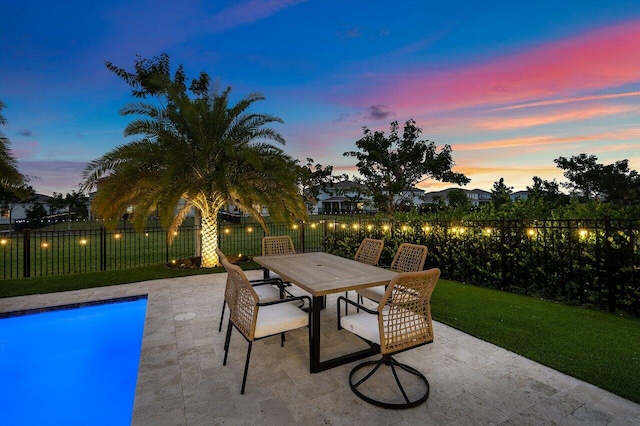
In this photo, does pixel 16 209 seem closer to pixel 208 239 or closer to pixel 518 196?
pixel 208 239

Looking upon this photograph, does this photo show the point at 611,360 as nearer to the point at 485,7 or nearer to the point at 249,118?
the point at 485,7

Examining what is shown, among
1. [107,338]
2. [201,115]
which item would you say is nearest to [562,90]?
[201,115]

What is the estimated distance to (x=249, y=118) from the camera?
27.1ft

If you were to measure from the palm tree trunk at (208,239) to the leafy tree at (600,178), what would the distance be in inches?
1395

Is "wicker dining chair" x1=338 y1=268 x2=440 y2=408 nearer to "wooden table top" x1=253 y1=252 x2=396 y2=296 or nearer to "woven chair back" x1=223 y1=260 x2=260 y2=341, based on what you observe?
"wooden table top" x1=253 y1=252 x2=396 y2=296

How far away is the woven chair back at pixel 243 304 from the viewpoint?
8.54 feet

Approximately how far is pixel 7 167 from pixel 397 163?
52.1 ft

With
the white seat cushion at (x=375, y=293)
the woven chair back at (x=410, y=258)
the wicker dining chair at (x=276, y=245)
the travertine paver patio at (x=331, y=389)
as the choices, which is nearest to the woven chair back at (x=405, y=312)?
the travertine paver patio at (x=331, y=389)

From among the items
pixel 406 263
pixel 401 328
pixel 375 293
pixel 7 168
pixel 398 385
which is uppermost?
pixel 7 168

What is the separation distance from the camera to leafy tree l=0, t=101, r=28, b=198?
264 inches

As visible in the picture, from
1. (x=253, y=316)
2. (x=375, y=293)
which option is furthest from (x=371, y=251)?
(x=253, y=316)

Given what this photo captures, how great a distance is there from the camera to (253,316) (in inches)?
103

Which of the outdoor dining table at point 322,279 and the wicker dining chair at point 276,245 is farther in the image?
the wicker dining chair at point 276,245

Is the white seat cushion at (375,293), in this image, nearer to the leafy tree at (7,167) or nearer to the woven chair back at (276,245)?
the woven chair back at (276,245)
